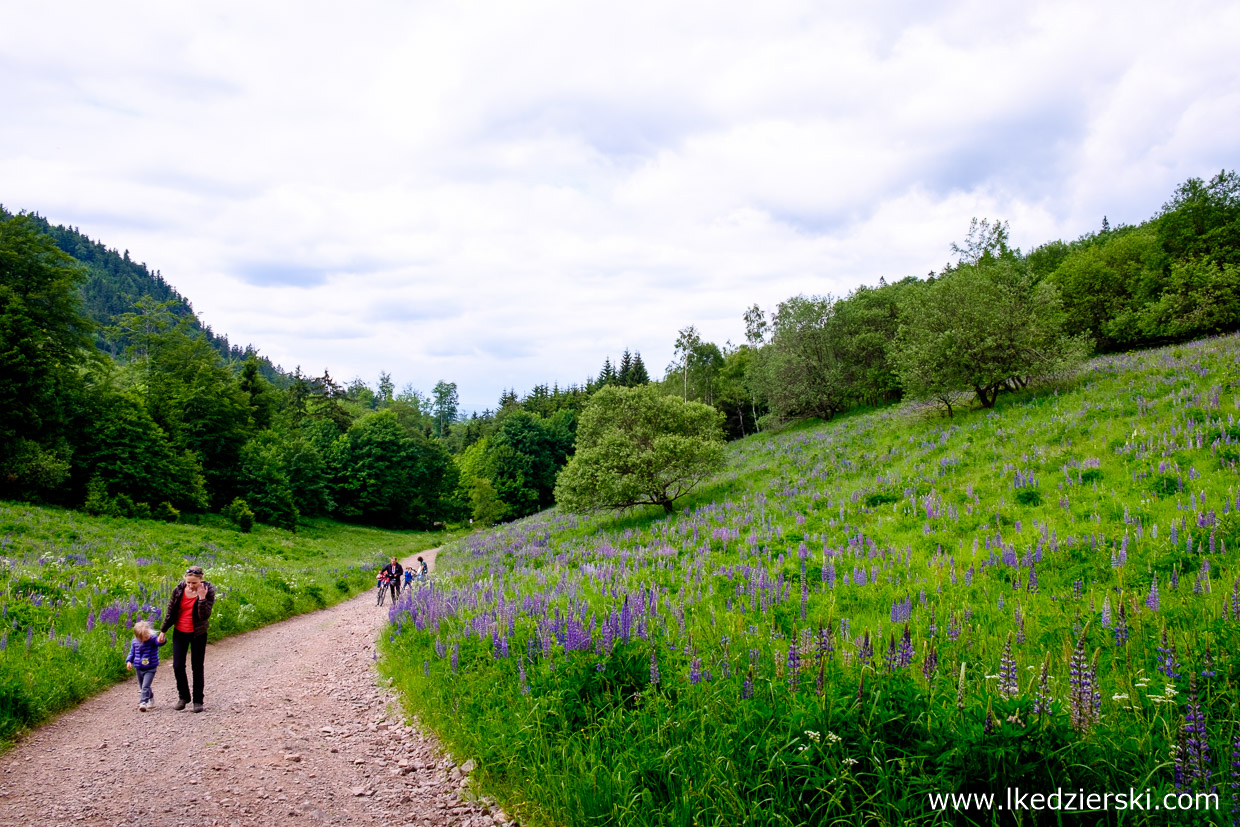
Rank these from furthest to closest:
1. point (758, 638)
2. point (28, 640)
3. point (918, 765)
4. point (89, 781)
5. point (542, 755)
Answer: point (28, 640) → point (758, 638) → point (89, 781) → point (542, 755) → point (918, 765)

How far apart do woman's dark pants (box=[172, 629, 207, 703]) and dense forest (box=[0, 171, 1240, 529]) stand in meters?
23.1

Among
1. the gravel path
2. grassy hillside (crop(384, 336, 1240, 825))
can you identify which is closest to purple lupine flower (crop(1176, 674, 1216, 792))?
grassy hillside (crop(384, 336, 1240, 825))

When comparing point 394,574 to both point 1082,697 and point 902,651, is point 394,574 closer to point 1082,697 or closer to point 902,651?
point 902,651

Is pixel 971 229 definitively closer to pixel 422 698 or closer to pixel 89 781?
pixel 422 698

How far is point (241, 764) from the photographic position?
5883 millimetres

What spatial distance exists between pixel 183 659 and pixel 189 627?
47 cm

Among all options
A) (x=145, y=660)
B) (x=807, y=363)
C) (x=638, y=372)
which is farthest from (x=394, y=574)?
(x=638, y=372)

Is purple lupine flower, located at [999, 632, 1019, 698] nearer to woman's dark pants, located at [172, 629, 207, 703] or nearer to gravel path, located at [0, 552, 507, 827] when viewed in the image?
gravel path, located at [0, 552, 507, 827]

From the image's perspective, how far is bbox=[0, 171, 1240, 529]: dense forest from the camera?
68.6 ft

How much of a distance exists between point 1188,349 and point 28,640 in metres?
33.8

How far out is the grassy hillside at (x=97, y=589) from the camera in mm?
8070

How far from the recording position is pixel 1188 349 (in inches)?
762

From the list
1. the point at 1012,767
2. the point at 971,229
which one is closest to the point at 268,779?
the point at 1012,767

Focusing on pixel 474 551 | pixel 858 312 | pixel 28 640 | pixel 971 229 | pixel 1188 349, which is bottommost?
pixel 474 551
